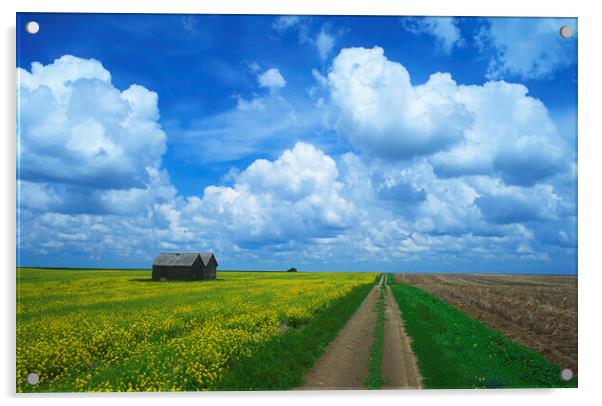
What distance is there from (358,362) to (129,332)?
18.5 ft

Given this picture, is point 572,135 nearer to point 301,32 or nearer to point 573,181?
point 573,181

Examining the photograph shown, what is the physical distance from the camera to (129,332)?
1173 cm

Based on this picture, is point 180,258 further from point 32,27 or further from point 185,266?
point 32,27

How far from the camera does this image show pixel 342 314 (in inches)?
710

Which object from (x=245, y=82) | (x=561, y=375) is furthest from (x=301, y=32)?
(x=561, y=375)

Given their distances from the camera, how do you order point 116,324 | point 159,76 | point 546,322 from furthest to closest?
point 546,322 < point 116,324 < point 159,76

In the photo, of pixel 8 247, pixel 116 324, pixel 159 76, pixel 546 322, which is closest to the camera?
pixel 8 247

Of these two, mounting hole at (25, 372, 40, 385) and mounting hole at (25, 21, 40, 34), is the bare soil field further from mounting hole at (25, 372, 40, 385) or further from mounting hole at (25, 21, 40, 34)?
mounting hole at (25, 21, 40, 34)

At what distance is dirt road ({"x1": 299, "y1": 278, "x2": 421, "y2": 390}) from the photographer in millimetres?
10203

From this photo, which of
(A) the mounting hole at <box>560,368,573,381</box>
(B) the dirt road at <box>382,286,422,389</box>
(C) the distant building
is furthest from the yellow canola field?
(A) the mounting hole at <box>560,368,573,381</box>

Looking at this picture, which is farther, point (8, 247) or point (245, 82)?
point (245, 82)

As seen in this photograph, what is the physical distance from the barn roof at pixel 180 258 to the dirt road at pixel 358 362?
4065 millimetres

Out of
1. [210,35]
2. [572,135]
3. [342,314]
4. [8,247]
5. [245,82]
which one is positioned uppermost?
[210,35]

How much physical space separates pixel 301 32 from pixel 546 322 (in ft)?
36.4
